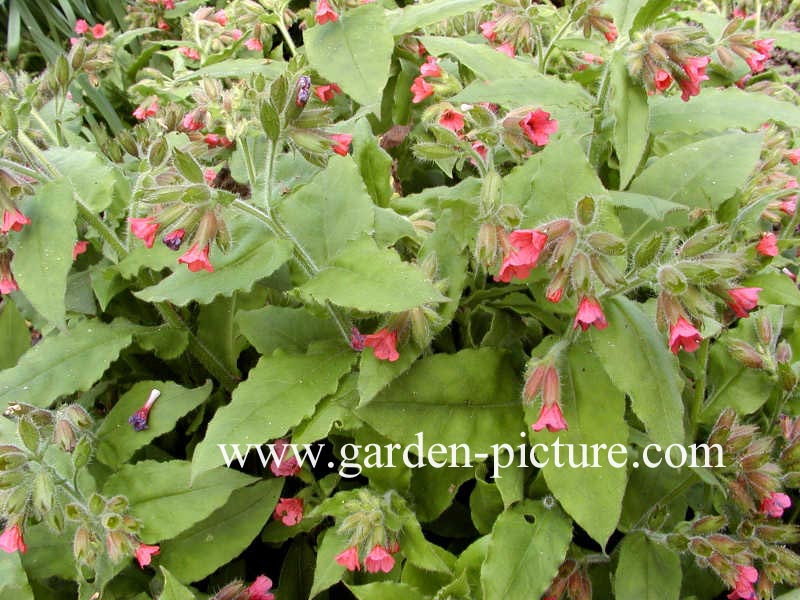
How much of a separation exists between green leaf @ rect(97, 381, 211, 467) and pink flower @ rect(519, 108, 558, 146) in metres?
1.07

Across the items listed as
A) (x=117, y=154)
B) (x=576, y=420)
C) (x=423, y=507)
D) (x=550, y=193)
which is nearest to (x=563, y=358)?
(x=576, y=420)

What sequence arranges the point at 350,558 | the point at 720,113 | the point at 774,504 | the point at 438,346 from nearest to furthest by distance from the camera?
the point at 350,558 → the point at 774,504 → the point at 720,113 → the point at 438,346

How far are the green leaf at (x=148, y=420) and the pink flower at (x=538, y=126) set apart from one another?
1075 millimetres

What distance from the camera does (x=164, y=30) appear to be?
4137 millimetres

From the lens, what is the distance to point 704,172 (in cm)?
183

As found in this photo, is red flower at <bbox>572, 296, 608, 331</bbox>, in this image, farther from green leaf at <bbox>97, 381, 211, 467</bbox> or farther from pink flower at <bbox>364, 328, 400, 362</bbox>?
green leaf at <bbox>97, 381, 211, 467</bbox>

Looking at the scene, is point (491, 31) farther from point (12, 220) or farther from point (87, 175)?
point (12, 220)

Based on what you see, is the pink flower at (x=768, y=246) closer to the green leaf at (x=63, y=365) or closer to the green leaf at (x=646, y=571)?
the green leaf at (x=646, y=571)

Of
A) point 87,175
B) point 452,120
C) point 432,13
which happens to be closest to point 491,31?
point 432,13

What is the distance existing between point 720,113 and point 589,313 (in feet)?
2.75

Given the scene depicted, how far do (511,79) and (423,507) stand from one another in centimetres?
115

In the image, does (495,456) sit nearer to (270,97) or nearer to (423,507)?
(423,507)

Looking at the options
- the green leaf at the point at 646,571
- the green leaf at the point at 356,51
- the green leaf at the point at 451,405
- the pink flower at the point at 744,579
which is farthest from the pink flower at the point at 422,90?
the pink flower at the point at 744,579

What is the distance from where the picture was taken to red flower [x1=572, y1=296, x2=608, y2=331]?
142 centimetres
